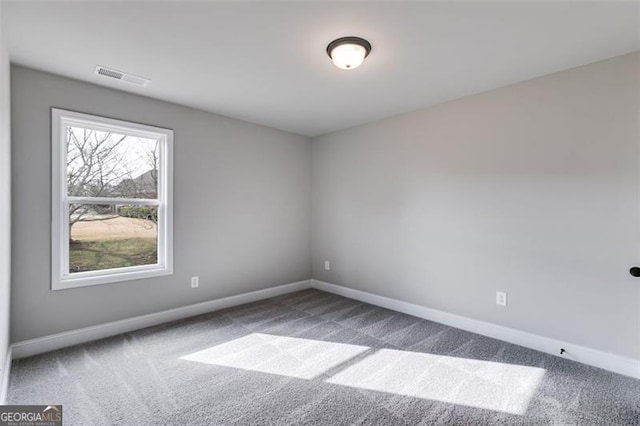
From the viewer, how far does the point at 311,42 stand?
215 cm

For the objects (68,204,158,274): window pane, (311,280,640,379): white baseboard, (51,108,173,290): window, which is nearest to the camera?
(311,280,640,379): white baseboard

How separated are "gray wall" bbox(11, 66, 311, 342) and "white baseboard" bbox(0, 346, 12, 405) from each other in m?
0.23

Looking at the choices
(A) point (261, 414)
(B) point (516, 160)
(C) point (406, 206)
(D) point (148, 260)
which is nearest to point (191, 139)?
(D) point (148, 260)

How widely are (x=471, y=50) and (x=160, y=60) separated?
2415 mm

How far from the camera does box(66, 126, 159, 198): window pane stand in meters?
2.81

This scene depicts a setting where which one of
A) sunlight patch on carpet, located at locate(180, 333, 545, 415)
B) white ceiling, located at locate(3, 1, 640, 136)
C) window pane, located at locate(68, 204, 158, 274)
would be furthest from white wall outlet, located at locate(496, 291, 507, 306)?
window pane, located at locate(68, 204, 158, 274)

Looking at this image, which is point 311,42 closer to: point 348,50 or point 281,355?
point 348,50

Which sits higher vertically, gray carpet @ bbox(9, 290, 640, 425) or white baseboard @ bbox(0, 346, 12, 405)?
white baseboard @ bbox(0, 346, 12, 405)

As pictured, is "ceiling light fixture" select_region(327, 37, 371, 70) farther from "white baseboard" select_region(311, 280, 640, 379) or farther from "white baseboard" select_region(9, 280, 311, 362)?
"white baseboard" select_region(9, 280, 311, 362)

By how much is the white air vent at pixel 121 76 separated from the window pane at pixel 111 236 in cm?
120

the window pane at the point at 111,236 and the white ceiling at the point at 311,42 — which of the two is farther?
the window pane at the point at 111,236

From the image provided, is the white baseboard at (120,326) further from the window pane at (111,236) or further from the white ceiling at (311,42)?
the white ceiling at (311,42)

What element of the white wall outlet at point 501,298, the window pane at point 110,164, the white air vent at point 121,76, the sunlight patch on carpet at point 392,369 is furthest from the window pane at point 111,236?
the white wall outlet at point 501,298

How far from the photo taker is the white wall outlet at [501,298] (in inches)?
113
